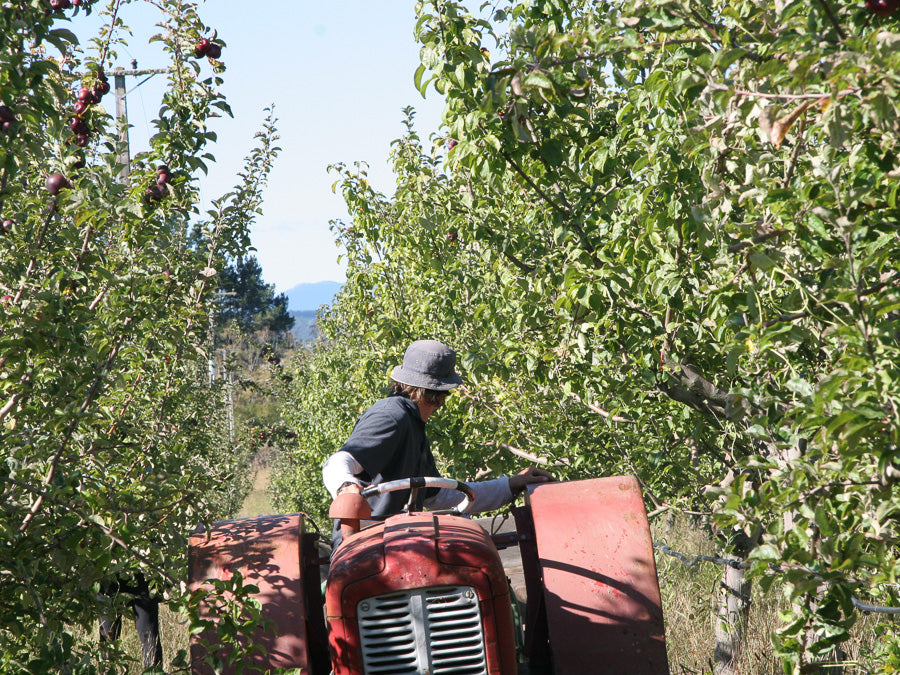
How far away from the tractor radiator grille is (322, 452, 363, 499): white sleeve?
1.88ft

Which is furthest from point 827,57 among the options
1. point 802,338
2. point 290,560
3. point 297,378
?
point 297,378

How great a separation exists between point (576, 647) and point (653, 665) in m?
0.29

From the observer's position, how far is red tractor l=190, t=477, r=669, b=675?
9.24ft

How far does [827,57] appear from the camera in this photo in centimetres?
184

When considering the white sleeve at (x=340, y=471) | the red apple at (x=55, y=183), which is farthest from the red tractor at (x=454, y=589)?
the red apple at (x=55, y=183)

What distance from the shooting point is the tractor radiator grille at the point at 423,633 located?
2797 mm

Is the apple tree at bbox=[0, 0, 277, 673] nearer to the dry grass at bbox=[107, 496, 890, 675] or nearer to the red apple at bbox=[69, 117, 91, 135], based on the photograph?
the red apple at bbox=[69, 117, 91, 135]

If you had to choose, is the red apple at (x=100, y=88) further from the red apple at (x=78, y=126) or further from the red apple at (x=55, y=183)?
the red apple at (x=55, y=183)

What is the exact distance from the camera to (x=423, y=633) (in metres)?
2.79

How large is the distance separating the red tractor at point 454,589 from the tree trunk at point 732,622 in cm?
154

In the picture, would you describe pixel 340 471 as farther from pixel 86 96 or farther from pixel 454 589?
pixel 86 96

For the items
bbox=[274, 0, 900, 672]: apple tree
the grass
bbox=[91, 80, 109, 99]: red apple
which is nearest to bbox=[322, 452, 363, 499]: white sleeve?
bbox=[274, 0, 900, 672]: apple tree

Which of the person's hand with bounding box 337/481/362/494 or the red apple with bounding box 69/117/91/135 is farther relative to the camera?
the red apple with bounding box 69/117/91/135

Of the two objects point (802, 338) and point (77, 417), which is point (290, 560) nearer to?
point (77, 417)
